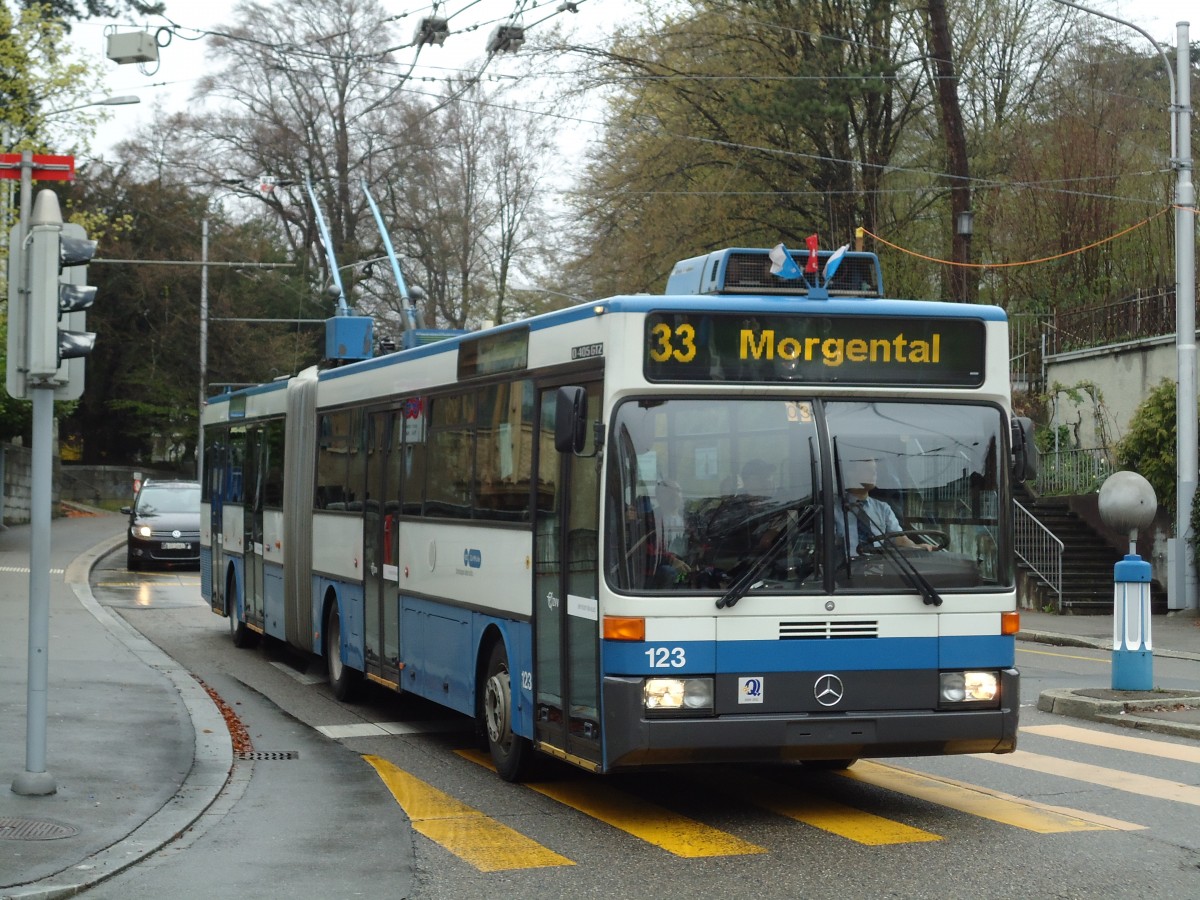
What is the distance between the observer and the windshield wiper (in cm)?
831

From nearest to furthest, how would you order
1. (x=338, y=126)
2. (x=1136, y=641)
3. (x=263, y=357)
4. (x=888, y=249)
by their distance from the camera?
(x=1136, y=641)
(x=888, y=249)
(x=338, y=126)
(x=263, y=357)

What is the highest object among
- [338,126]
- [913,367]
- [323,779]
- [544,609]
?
[338,126]

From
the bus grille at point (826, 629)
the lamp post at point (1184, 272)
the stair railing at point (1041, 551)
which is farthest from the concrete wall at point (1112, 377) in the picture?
the bus grille at point (826, 629)

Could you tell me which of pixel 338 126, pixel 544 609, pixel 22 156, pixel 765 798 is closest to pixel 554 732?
pixel 544 609

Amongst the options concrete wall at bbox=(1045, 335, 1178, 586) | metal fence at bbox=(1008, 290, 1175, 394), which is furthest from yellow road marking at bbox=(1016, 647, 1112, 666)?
metal fence at bbox=(1008, 290, 1175, 394)

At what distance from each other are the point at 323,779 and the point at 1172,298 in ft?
72.7

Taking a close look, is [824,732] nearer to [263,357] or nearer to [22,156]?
[22,156]

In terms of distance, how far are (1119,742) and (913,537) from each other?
429 centimetres

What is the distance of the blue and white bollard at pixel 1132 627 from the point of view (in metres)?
13.8

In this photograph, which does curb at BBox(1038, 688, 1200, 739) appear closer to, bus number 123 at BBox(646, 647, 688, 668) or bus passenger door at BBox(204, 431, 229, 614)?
bus number 123 at BBox(646, 647, 688, 668)

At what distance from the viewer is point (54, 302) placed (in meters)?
8.77

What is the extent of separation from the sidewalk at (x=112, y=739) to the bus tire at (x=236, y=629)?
102 cm

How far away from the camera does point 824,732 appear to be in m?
8.41

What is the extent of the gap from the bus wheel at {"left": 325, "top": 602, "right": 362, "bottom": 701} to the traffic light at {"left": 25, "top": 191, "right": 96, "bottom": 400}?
221 inches
